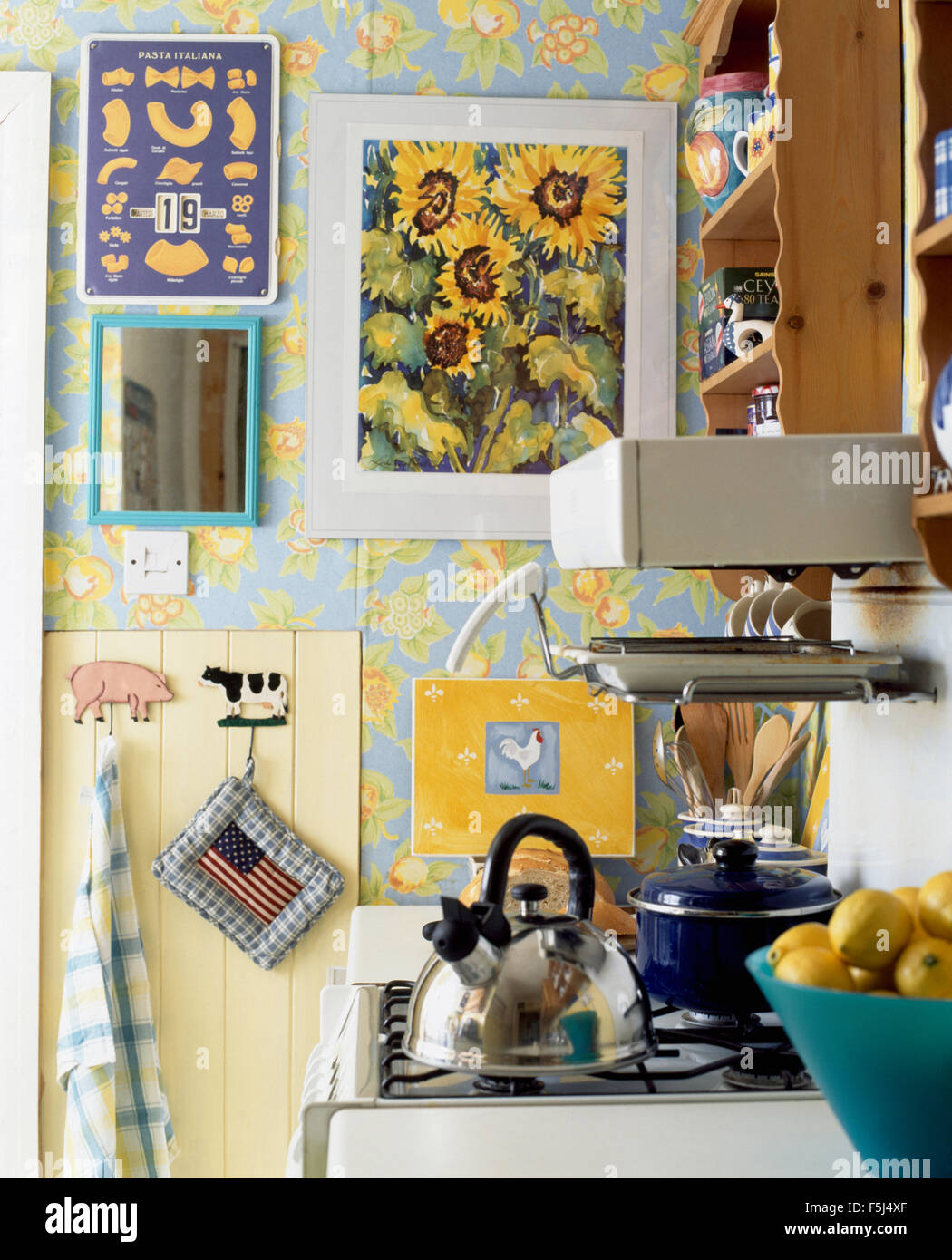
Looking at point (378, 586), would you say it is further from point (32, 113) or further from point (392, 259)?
point (32, 113)

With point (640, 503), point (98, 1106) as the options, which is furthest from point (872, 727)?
point (98, 1106)

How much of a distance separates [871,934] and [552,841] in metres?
0.38

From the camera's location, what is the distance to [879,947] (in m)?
0.89

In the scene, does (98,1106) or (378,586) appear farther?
(378,586)

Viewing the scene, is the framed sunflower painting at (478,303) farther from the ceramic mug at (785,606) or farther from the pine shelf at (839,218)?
the pine shelf at (839,218)

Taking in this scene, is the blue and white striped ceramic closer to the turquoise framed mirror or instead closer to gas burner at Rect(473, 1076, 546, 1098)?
gas burner at Rect(473, 1076, 546, 1098)

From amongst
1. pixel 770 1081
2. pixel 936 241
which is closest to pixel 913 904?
pixel 770 1081

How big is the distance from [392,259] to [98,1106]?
150 centimetres

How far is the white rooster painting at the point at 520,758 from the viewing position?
211 centimetres

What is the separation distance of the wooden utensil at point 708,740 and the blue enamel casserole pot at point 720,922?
73cm

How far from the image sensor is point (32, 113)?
2.06m

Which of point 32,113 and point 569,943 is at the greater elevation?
point 32,113

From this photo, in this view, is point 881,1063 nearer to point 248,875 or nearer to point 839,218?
point 839,218

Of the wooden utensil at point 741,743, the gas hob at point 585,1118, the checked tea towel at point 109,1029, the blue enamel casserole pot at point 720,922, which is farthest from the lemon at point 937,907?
the checked tea towel at point 109,1029
